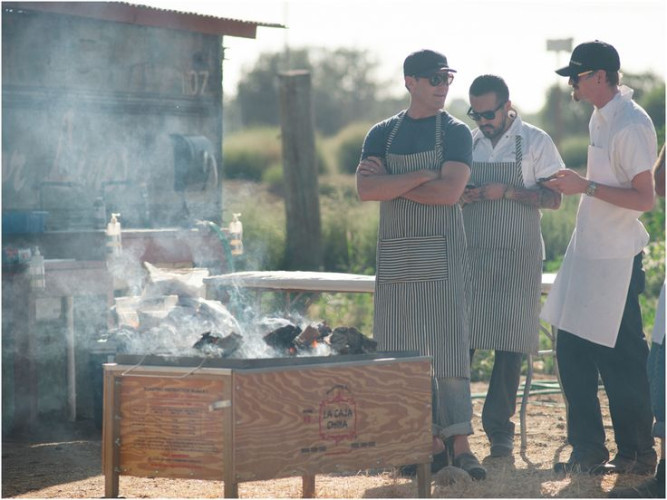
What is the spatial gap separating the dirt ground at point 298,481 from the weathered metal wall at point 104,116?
2.16 meters

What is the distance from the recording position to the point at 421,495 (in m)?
4.94

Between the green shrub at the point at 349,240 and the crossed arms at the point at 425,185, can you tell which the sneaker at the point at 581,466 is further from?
the green shrub at the point at 349,240

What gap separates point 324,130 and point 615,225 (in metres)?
44.6

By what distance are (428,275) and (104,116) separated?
4.97m

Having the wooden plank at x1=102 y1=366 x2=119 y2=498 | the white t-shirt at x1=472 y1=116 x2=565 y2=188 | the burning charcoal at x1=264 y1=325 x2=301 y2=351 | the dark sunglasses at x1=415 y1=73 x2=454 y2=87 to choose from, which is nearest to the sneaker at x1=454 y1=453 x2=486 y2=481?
the burning charcoal at x1=264 y1=325 x2=301 y2=351

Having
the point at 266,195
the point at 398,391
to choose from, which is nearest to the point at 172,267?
the point at 398,391

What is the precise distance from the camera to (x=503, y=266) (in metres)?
6.11

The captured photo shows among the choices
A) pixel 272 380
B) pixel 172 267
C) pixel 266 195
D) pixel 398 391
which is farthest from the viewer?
pixel 266 195

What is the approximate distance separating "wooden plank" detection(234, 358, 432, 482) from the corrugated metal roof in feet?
17.6

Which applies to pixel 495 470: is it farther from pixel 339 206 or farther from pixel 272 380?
pixel 339 206

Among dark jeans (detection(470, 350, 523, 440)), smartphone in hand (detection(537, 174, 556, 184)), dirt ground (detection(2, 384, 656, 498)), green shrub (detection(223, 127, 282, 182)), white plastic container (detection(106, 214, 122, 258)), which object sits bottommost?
dirt ground (detection(2, 384, 656, 498))

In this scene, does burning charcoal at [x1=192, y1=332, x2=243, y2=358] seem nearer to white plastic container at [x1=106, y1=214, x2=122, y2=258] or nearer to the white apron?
the white apron

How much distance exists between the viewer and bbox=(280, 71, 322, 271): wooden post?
13156 mm

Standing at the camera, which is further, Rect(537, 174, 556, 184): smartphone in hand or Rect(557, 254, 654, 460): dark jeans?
Rect(537, 174, 556, 184): smartphone in hand
